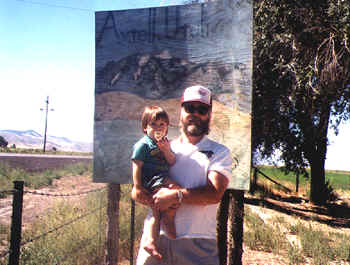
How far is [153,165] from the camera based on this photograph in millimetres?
1664

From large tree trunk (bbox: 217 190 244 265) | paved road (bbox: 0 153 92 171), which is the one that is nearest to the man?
large tree trunk (bbox: 217 190 244 265)

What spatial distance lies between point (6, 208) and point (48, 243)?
614cm

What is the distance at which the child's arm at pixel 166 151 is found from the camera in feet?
5.47

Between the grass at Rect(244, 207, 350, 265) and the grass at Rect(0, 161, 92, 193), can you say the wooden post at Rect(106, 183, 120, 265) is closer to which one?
the grass at Rect(244, 207, 350, 265)

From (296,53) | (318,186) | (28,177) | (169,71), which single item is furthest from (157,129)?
(28,177)

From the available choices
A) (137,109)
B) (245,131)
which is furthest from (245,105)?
(137,109)

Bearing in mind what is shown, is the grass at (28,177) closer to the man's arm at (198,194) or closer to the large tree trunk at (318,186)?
the large tree trunk at (318,186)

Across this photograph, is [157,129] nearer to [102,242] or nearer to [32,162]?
[102,242]

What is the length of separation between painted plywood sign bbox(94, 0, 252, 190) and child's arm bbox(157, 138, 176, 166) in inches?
30.7

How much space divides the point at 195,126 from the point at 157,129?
0.23 m

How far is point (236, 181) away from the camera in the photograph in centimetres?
251

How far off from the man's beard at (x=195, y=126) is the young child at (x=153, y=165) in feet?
0.45

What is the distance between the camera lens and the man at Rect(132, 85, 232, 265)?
1.68 m

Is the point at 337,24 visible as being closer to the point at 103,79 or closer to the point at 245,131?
the point at 245,131
